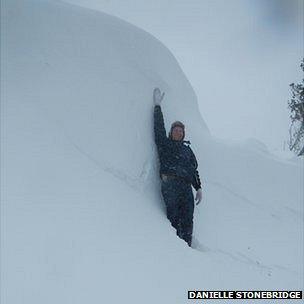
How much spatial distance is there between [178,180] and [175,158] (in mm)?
304

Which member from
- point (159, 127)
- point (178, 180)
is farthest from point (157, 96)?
point (178, 180)

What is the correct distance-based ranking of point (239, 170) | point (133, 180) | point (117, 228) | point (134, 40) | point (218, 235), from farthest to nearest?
Result: 1. point (239, 170)
2. point (134, 40)
3. point (218, 235)
4. point (133, 180)
5. point (117, 228)

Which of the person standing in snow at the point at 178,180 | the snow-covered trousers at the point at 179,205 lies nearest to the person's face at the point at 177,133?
the person standing in snow at the point at 178,180

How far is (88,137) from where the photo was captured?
200 inches

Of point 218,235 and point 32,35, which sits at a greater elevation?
point 32,35

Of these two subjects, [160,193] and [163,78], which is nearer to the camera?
[160,193]

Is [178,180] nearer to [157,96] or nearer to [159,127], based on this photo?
[159,127]

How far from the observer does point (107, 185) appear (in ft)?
15.8

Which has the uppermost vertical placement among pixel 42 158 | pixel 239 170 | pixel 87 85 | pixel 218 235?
pixel 87 85

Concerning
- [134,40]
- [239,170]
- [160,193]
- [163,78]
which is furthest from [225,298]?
[134,40]

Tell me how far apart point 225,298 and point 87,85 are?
328 centimetres

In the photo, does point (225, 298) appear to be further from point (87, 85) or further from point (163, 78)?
point (163, 78)

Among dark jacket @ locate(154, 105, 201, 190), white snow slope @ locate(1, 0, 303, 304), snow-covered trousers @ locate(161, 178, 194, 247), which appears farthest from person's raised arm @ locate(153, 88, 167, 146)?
snow-covered trousers @ locate(161, 178, 194, 247)

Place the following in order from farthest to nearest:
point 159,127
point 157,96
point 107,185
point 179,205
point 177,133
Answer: point 157,96 < point 159,127 < point 177,133 < point 179,205 < point 107,185
